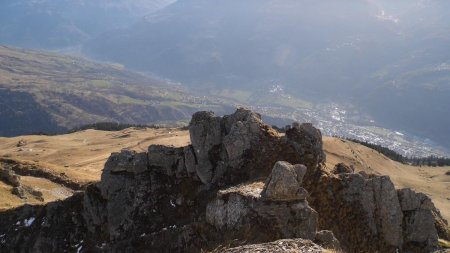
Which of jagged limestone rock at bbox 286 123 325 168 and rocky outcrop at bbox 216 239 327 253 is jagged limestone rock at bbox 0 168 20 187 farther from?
rocky outcrop at bbox 216 239 327 253

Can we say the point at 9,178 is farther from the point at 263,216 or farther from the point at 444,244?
the point at 444,244

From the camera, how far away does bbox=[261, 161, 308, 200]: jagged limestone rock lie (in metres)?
28.6

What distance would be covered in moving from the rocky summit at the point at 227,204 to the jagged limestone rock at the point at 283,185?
0.19ft

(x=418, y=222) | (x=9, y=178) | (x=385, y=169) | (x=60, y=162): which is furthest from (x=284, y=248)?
(x=385, y=169)

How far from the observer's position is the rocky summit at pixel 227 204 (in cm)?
2894

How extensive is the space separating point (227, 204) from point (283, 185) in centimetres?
354

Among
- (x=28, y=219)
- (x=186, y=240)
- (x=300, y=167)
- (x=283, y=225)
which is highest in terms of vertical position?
(x=300, y=167)

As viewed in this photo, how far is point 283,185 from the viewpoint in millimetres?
28641

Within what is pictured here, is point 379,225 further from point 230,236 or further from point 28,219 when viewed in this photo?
point 28,219

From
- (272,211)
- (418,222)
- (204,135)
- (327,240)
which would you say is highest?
(204,135)

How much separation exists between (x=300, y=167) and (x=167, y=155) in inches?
488

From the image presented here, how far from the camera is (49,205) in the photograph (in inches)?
1586

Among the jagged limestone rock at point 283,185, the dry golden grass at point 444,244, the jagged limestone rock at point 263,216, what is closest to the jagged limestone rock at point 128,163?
the jagged limestone rock at point 263,216

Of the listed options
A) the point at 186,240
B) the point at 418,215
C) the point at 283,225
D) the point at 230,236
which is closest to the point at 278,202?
the point at 283,225
